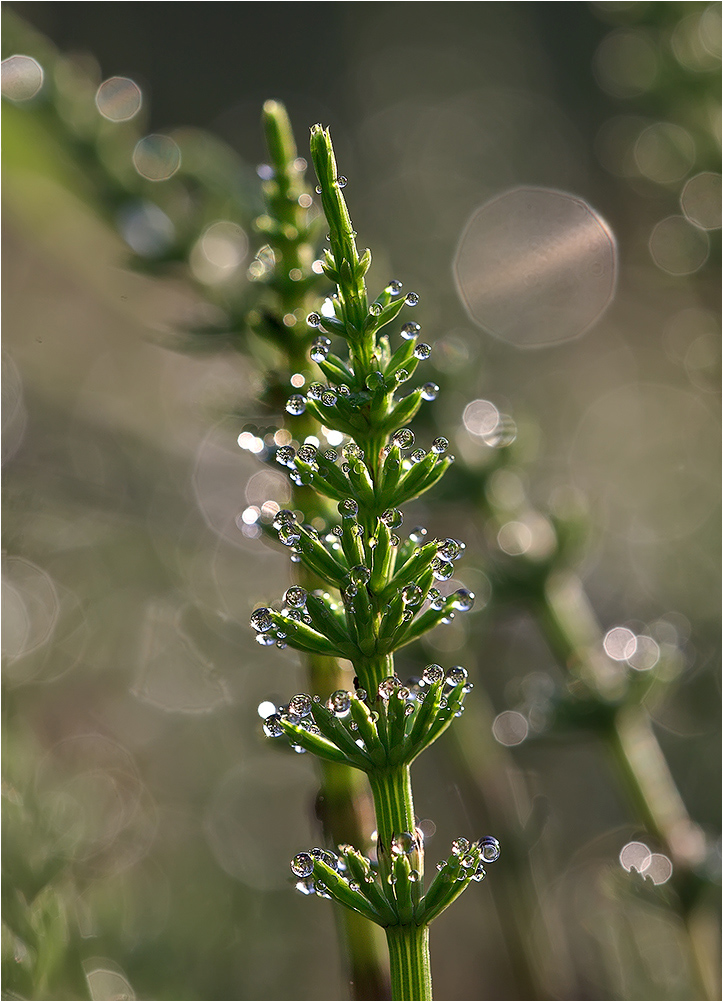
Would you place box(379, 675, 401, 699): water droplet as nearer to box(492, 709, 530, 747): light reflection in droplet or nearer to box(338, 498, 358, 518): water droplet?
box(338, 498, 358, 518): water droplet

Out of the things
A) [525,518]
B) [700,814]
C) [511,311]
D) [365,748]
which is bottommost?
[365,748]

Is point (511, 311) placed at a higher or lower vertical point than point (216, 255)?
higher

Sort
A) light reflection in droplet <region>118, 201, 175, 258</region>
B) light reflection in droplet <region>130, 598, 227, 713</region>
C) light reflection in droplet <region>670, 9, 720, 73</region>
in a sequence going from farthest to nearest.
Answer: light reflection in droplet <region>130, 598, 227, 713</region>
light reflection in droplet <region>670, 9, 720, 73</region>
light reflection in droplet <region>118, 201, 175, 258</region>

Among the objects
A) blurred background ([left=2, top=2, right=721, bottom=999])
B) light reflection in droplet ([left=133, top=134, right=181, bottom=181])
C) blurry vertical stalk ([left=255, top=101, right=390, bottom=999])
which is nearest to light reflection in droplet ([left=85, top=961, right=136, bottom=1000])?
blurred background ([left=2, top=2, right=721, bottom=999])

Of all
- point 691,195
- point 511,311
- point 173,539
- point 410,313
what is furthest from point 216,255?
point 511,311

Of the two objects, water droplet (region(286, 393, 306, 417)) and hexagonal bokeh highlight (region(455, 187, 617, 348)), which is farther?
hexagonal bokeh highlight (region(455, 187, 617, 348))

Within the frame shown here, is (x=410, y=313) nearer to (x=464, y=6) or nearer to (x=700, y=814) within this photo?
(x=700, y=814)

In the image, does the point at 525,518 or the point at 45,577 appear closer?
the point at 525,518
